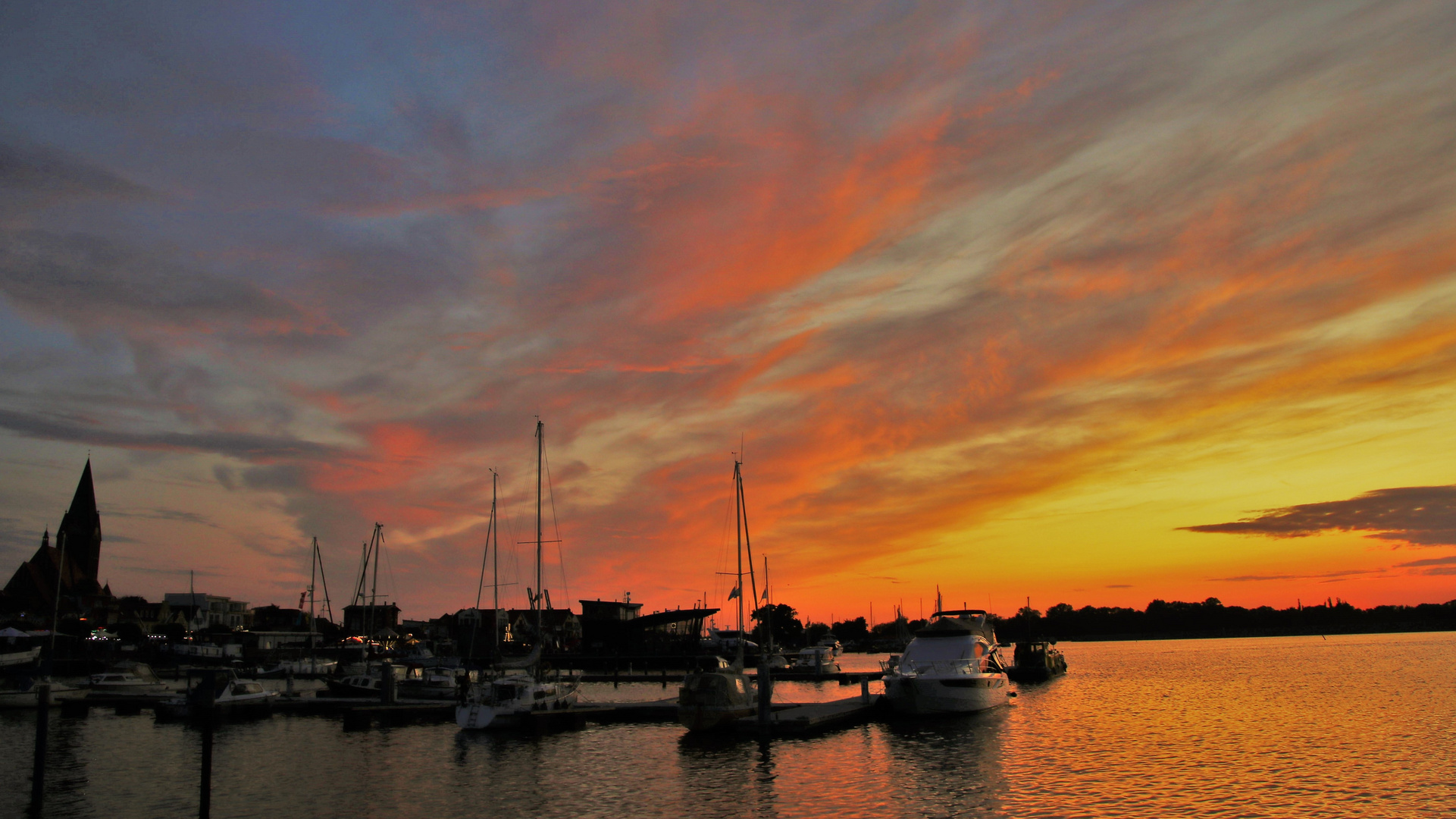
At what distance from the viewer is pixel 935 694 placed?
160 ft

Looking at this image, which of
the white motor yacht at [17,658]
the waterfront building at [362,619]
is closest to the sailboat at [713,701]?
the white motor yacht at [17,658]

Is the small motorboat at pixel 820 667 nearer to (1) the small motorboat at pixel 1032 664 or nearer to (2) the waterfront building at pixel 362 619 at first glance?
(1) the small motorboat at pixel 1032 664

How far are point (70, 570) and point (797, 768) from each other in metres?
187

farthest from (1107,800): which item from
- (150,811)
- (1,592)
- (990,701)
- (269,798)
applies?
(1,592)

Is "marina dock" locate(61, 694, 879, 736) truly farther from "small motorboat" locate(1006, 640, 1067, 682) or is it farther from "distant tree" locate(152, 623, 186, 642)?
"distant tree" locate(152, 623, 186, 642)

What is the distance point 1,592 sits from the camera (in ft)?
493

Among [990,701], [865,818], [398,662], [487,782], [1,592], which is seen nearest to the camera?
[865,818]

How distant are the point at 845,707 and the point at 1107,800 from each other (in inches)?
752

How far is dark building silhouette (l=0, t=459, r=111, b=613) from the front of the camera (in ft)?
504

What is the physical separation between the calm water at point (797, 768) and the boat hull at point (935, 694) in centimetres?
107

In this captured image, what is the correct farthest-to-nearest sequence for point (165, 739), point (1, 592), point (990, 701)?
point (1, 592)
point (990, 701)
point (165, 739)

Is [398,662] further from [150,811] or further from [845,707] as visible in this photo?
[150,811]

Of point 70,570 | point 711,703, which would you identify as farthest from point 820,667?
point 70,570

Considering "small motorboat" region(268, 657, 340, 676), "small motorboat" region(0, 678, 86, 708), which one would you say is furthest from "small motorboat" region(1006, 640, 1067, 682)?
"small motorboat" region(0, 678, 86, 708)
